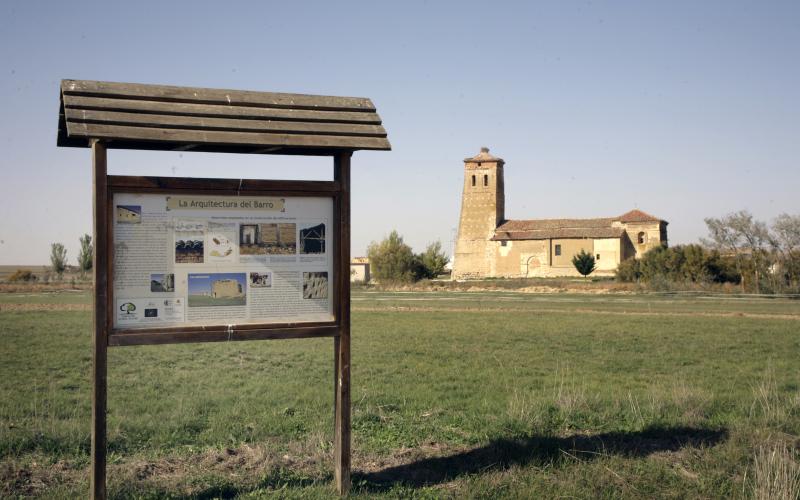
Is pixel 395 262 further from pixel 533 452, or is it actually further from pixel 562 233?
pixel 533 452

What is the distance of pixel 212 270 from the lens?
6.18 m

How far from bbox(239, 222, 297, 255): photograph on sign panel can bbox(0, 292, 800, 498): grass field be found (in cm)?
201

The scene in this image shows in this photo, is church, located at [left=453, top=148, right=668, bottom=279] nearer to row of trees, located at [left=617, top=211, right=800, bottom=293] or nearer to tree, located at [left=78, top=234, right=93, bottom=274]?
row of trees, located at [left=617, top=211, right=800, bottom=293]

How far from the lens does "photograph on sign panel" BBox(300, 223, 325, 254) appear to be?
6.49 meters

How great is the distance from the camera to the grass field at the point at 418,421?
6797 millimetres

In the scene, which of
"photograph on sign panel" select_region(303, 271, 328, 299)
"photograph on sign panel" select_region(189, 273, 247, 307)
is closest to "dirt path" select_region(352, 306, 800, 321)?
"photograph on sign panel" select_region(303, 271, 328, 299)

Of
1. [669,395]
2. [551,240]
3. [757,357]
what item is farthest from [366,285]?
A: [669,395]

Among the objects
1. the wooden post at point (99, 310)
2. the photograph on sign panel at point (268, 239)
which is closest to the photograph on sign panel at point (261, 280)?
the photograph on sign panel at point (268, 239)

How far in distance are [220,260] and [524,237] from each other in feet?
277

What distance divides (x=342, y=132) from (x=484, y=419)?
14.1 ft

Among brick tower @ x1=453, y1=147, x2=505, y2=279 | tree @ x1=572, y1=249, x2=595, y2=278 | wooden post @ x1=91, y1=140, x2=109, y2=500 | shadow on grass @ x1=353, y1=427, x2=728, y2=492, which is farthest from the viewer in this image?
brick tower @ x1=453, y1=147, x2=505, y2=279

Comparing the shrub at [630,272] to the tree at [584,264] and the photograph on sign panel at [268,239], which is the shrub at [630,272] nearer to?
the tree at [584,264]

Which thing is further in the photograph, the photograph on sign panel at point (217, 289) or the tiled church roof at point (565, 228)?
the tiled church roof at point (565, 228)

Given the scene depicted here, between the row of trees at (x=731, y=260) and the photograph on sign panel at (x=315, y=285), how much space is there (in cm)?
4977
